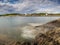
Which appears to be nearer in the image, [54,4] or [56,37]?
[56,37]

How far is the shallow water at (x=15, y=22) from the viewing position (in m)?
4.71

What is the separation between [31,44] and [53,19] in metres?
1.06

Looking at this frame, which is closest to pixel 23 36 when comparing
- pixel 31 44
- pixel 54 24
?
pixel 31 44

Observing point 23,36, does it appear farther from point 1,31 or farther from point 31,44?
point 1,31

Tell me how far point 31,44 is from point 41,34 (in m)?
0.41

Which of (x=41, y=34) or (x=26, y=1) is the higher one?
(x=26, y=1)

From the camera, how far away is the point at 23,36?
4633 mm

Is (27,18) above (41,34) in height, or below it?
above

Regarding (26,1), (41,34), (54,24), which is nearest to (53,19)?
(54,24)

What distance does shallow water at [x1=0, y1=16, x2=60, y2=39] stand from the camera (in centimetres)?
471

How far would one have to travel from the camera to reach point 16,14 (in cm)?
489

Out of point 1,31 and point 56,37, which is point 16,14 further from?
A: point 56,37

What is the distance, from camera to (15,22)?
488 cm

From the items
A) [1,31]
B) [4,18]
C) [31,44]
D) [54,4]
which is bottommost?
[31,44]
